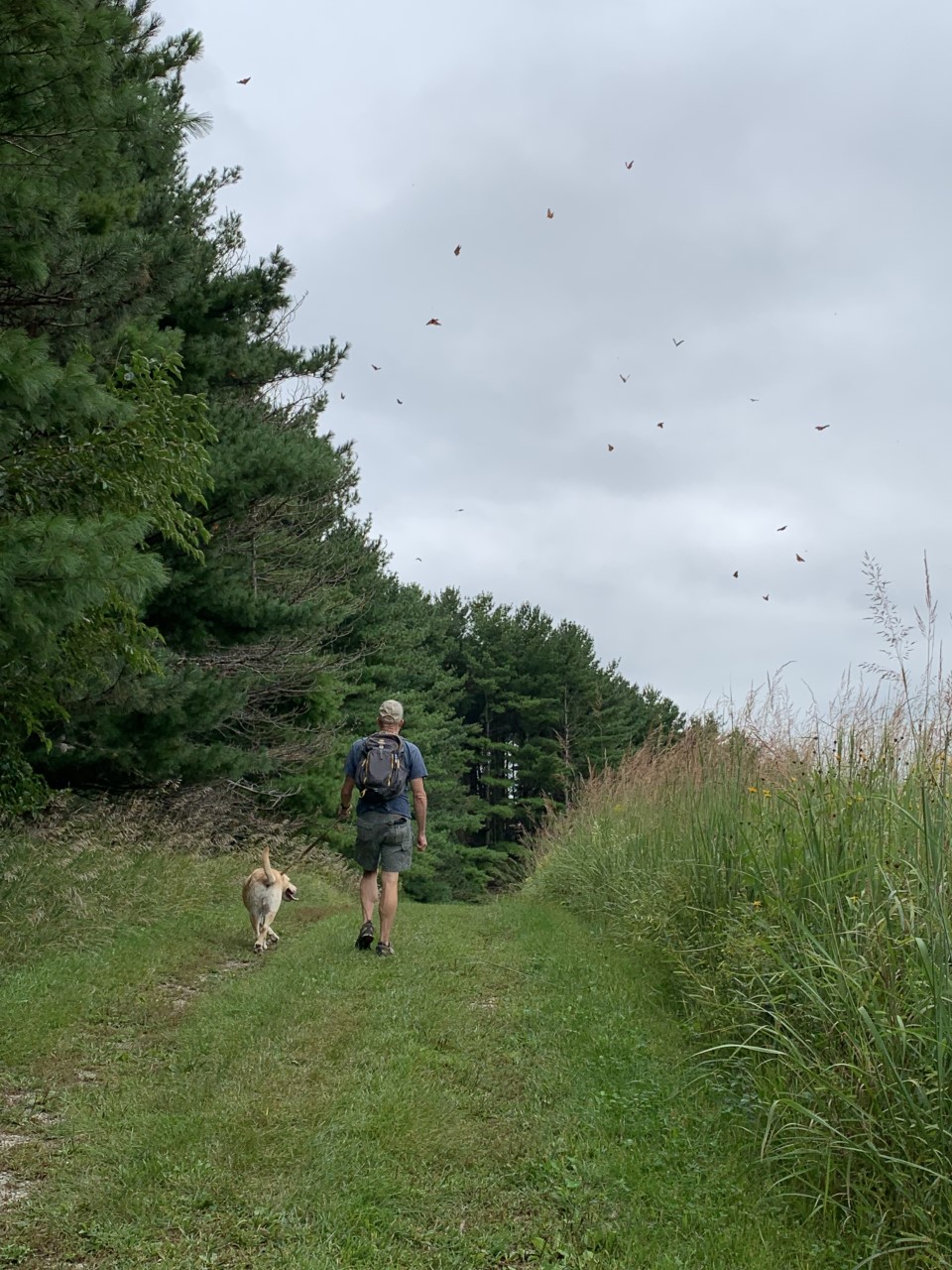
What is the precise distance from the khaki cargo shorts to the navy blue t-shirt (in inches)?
1.9

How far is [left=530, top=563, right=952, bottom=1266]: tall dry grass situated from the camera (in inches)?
133

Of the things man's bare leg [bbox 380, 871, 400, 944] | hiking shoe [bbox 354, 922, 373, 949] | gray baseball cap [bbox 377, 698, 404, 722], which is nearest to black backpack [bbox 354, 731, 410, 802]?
gray baseball cap [bbox 377, 698, 404, 722]

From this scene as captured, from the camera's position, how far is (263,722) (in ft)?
60.4

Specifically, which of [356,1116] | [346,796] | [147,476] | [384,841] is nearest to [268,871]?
[346,796]

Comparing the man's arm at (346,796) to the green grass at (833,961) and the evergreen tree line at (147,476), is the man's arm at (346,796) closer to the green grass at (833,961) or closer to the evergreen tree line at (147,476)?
the evergreen tree line at (147,476)

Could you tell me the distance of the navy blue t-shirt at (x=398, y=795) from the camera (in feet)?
26.5

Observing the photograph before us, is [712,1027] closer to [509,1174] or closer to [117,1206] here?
[509,1174]

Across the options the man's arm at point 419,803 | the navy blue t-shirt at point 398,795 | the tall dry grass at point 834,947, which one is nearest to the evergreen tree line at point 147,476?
the navy blue t-shirt at point 398,795

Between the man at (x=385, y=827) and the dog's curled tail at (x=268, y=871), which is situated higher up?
the man at (x=385, y=827)

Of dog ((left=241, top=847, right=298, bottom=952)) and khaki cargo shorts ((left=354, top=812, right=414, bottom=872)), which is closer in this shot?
khaki cargo shorts ((left=354, top=812, right=414, bottom=872))

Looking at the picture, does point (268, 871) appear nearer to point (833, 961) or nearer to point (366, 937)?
point (366, 937)

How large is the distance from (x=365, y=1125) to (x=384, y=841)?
4.09 meters

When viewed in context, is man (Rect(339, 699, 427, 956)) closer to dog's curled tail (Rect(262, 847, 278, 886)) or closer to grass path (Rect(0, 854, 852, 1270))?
grass path (Rect(0, 854, 852, 1270))

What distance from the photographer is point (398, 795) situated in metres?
8.12
